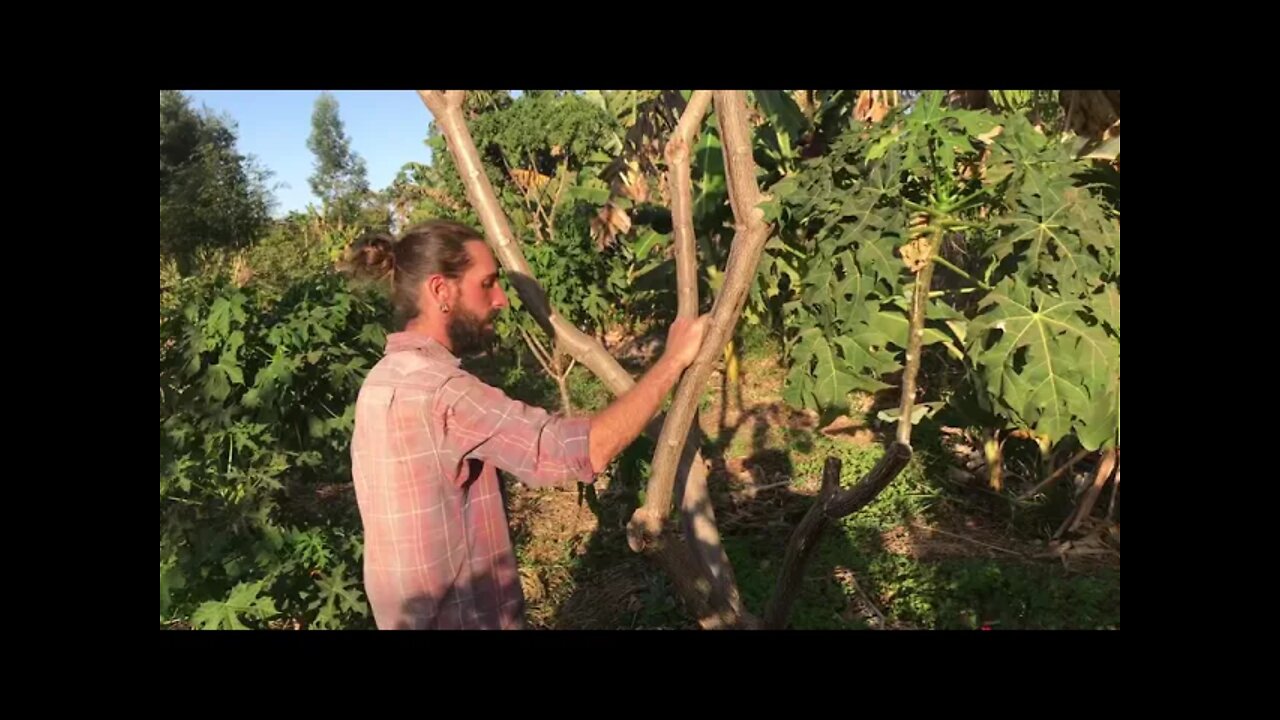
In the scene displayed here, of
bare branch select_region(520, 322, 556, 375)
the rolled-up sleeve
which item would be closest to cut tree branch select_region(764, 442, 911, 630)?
the rolled-up sleeve

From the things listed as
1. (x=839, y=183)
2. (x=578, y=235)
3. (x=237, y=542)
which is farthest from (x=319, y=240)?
(x=839, y=183)

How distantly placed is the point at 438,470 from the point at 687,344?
0.58m

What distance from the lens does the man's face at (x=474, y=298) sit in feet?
5.60

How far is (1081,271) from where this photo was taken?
249 cm

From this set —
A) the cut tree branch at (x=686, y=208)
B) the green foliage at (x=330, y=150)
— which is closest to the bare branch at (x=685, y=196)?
the cut tree branch at (x=686, y=208)

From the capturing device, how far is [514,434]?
4.78 feet

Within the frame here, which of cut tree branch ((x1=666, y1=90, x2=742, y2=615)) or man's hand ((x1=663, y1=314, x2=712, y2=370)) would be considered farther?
cut tree branch ((x1=666, y1=90, x2=742, y2=615))

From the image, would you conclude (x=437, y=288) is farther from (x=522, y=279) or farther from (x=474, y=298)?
(x=522, y=279)

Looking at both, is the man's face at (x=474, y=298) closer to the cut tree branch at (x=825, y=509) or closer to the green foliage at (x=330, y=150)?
the cut tree branch at (x=825, y=509)

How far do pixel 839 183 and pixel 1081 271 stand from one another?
0.85 metres

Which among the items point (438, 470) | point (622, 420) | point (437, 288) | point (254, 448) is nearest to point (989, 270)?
point (622, 420)

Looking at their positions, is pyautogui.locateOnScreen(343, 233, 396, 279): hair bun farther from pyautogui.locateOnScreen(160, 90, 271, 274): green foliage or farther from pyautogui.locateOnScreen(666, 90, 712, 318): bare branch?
pyautogui.locateOnScreen(160, 90, 271, 274): green foliage

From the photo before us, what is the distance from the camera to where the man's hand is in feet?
5.19

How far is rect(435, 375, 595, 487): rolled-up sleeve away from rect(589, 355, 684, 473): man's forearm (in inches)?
0.9
